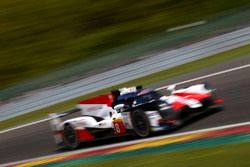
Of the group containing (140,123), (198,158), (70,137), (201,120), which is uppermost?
(70,137)

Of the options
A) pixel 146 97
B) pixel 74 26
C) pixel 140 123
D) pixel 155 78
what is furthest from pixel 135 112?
pixel 74 26

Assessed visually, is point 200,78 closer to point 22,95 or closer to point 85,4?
point 22,95

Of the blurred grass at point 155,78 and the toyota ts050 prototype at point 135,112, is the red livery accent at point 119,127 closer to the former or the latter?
the toyota ts050 prototype at point 135,112

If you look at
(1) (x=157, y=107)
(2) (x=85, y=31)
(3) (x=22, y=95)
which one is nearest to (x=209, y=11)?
(2) (x=85, y=31)

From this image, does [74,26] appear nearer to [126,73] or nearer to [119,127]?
[126,73]

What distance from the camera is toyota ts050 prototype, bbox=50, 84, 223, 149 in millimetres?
8328

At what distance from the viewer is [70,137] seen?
9828mm

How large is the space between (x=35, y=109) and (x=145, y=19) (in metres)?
10.9

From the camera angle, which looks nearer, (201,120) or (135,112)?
(135,112)

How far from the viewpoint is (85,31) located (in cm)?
2511

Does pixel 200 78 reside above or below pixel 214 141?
above

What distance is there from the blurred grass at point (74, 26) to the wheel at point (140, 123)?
14.6 meters

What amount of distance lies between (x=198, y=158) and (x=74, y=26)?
19866mm

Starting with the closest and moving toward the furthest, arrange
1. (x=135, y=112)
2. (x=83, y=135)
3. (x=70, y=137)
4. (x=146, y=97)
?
1. (x=135, y=112)
2. (x=146, y=97)
3. (x=83, y=135)
4. (x=70, y=137)
